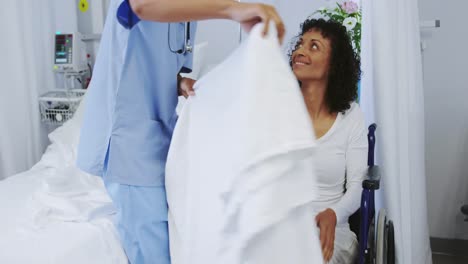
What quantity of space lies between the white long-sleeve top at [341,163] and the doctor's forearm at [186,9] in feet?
2.70

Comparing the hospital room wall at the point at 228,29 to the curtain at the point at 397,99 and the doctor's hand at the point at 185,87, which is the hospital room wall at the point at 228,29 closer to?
the curtain at the point at 397,99

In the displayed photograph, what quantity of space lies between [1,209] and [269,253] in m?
1.18

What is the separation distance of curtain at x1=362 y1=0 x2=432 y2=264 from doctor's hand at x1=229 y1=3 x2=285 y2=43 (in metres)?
1.00

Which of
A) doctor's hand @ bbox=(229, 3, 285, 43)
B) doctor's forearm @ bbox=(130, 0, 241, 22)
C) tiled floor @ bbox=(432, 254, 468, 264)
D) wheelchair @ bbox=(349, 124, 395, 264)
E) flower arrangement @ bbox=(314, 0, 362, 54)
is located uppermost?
flower arrangement @ bbox=(314, 0, 362, 54)

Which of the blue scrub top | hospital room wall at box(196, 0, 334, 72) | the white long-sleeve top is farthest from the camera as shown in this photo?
hospital room wall at box(196, 0, 334, 72)

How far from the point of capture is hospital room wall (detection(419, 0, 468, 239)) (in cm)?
227

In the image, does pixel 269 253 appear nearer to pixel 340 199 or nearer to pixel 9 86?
pixel 340 199

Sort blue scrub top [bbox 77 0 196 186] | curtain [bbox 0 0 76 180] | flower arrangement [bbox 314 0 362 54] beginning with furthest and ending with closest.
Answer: curtain [bbox 0 0 76 180] → flower arrangement [bbox 314 0 362 54] → blue scrub top [bbox 77 0 196 186]

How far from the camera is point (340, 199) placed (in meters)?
1.43

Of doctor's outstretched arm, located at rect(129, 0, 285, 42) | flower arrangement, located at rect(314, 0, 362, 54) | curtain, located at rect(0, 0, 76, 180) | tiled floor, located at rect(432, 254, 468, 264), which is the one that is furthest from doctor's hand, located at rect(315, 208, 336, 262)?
curtain, located at rect(0, 0, 76, 180)

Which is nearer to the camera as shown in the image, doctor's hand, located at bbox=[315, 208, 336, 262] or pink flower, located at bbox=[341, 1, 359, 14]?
doctor's hand, located at bbox=[315, 208, 336, 262]

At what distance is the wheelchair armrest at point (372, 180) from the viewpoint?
3.95 feet

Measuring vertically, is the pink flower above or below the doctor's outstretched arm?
above

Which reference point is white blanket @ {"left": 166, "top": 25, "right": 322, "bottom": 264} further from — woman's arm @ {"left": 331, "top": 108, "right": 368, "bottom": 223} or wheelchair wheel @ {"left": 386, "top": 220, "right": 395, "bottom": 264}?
wheelchair wheel @ {"left": 386, "top": 220, "right": 395, "bottom": 264}
